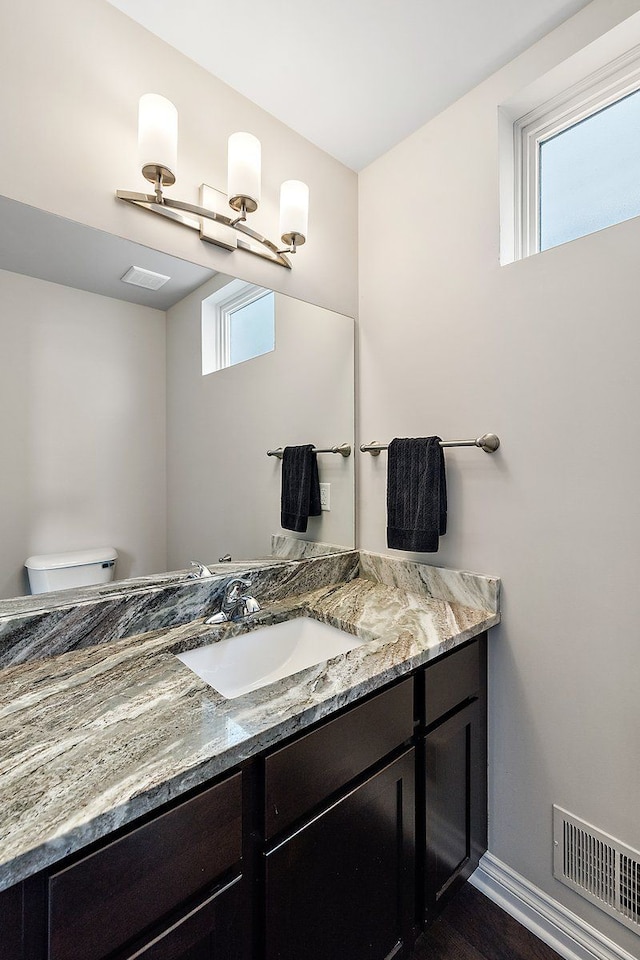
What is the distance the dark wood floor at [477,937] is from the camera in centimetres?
122

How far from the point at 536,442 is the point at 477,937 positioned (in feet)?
4.59

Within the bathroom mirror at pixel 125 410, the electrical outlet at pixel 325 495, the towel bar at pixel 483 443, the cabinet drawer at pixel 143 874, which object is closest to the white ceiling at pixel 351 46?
the bathroom mirror at pixel 125 410

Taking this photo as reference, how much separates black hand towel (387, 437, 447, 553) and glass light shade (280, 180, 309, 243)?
2.48ft

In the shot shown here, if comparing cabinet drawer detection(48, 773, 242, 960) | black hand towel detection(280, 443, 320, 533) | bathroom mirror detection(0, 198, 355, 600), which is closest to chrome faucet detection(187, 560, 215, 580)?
bathroom mirror detection(0, 198, 355, 600)

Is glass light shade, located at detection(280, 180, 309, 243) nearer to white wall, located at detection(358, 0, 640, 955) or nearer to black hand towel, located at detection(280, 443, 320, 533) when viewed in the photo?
white wall, located at detection(358, 0, 640, 955)

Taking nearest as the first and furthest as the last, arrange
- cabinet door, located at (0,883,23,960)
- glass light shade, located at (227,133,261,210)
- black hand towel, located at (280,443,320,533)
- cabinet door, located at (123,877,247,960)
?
cabinet door, located at (0,883,23,960) → cabinet door, located at (123,877,247,960) → glass light shade, located at (227,133,261,210) → black hand towel, located at (280,443,320,533)

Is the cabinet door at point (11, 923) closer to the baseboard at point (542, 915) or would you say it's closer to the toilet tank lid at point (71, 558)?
the toilet tank lid at point (71, 558)

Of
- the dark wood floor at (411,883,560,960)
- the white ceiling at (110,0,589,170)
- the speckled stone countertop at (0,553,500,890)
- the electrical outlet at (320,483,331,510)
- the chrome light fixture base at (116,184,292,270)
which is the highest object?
the white ceiling at (110,0,589,170)

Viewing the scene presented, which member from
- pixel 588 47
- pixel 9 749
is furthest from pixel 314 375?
pixel 9 749

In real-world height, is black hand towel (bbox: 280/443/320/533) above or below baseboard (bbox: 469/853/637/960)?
above

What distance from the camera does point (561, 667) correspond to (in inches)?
50.1

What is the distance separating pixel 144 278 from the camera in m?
1.24

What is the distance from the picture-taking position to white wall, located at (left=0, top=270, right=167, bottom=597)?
41.4 inches

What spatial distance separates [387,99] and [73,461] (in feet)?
4.95
